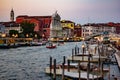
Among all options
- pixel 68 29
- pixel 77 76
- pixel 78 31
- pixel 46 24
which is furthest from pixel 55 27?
pixel 77 76

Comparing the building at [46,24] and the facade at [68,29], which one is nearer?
the building at [46,24]

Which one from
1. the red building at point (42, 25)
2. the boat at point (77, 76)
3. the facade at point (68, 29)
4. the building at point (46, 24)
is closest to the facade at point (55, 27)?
the building at point (46, 24)

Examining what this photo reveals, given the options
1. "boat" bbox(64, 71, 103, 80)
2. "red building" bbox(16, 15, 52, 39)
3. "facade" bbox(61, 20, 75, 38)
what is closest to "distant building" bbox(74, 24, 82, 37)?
"facade" bbox(61, 20, 75, 38)

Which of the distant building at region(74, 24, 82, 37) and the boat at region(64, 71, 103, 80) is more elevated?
the distant building at region(74, 24, 82, 37)

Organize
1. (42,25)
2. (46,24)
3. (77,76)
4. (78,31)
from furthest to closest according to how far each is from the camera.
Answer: (78,31) < (46,24) < (42,25) < (77,76)

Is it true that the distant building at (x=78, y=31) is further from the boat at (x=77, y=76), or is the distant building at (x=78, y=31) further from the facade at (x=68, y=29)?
the boat at (x=77, y=76)

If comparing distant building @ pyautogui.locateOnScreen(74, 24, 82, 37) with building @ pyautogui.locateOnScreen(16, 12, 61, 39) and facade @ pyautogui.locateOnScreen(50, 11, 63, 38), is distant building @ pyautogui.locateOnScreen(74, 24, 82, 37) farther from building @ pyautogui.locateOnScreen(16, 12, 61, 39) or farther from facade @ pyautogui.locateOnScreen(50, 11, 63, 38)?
building @ pyautogui.locateOnScreen(16, 12, 61, 39)

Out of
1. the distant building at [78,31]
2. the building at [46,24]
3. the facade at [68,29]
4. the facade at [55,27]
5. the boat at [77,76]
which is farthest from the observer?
the distant building at [78,31]

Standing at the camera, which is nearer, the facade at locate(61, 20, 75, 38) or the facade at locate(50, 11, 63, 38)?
the facade at locate(50, 11, 63, 38)

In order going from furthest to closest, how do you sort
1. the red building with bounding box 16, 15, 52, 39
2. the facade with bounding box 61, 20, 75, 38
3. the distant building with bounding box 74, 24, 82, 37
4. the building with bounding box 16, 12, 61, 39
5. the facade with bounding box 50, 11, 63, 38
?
1. the distant building with bounding box 74, 24, 82, 37
2. the facade with bounding box 61, 20, 75, 38
3. the facade with bounding box 50, 11, 63, 38
4. the building with bounding box 16, 12, 61, 39
5. the red building with bounding box 16, 15, 52, 39

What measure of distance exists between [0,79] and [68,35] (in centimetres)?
2316

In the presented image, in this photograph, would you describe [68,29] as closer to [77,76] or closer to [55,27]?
[55,27]

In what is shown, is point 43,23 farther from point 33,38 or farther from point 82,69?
point 82,69

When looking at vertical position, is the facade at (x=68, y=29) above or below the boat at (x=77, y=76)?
above
